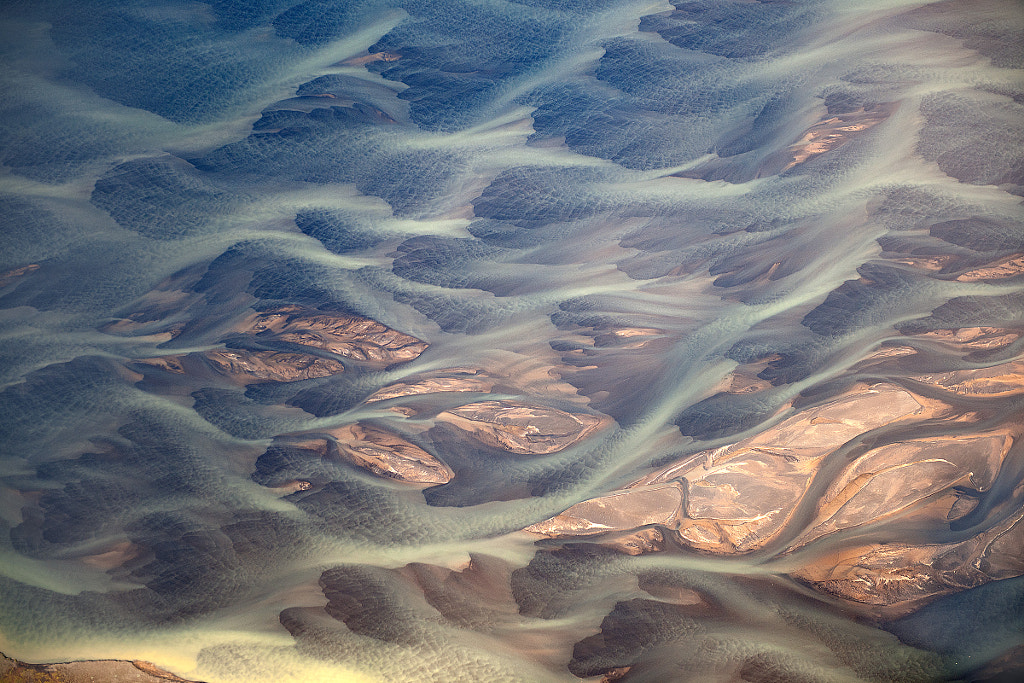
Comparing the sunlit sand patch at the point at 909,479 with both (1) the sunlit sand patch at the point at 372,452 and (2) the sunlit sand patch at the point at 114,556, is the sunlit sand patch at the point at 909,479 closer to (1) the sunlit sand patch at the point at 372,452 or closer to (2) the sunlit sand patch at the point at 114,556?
(1) the sunlit sand patch at the point at 372,452

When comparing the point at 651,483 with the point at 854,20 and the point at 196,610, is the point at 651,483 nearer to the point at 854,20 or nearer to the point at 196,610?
the point at 196,610

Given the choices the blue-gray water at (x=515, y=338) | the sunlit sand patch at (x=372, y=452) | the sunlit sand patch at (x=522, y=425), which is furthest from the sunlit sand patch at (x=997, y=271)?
the sunlit sand patch at (x=372, y=452)

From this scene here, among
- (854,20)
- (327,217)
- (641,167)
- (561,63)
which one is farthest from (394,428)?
(854,20)

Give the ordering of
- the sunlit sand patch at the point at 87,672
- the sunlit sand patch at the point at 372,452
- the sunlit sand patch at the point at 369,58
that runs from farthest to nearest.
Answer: the sunlit sand patch at the point at 369,58 < the sunlit sand patch at the point at 372,452 < the sunlit sand patch at the point at 87,672

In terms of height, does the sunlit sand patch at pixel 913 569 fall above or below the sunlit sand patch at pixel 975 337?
below

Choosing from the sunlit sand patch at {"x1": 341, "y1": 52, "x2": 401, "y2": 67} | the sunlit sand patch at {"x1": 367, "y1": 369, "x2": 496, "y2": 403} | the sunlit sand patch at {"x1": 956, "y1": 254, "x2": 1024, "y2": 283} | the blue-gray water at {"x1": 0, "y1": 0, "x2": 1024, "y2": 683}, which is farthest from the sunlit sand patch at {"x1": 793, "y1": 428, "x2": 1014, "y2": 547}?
the sunlit sand patch at {"x1": 341, "y1": 52, "x2": 401, "y2": 67}

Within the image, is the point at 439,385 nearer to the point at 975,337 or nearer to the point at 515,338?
the point at 515,338

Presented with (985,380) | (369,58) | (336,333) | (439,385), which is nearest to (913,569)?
(985,380)
